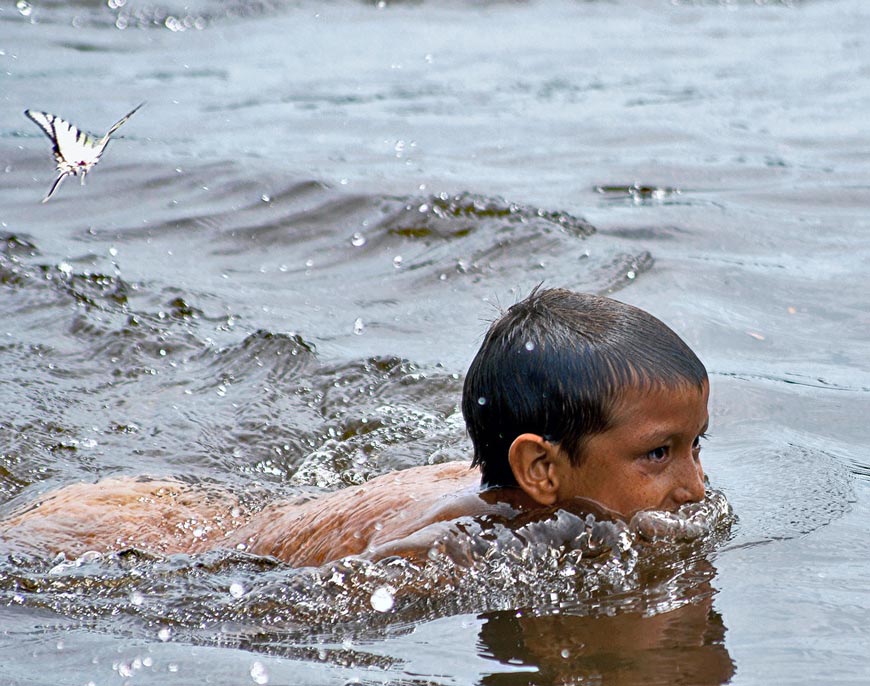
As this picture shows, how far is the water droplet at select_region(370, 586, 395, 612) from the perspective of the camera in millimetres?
3906

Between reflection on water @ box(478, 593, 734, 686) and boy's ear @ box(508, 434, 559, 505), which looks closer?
reflection on water @ box(478, 593, 734, 686)

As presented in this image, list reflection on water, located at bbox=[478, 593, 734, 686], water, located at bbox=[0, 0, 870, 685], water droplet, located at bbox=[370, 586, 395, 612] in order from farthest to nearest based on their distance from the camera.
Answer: water droplet, located at bbox=[370, 586, 395, 612], water, located at bbox=[0, 0, 870, 685], reflection on water, located at bbox=[478, 593, 734, 686]

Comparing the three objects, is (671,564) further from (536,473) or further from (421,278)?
(421,278)

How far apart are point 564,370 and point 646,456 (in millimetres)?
344

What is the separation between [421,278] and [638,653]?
4.35 m

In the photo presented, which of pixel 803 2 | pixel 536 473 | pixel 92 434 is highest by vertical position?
pixel 803 2

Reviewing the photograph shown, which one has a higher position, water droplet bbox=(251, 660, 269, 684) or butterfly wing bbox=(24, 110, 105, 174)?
butterfly wing bbox=(24, 110, 105, 174)

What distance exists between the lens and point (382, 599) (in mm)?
3916

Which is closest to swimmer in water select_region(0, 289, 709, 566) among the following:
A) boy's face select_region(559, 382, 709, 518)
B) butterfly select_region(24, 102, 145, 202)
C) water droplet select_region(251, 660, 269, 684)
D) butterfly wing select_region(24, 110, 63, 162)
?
boy's face select_region(559, 382, 709, 518)

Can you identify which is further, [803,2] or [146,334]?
[803,2]

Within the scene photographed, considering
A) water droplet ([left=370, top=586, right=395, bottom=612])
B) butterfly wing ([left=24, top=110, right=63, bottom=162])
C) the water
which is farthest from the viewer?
butterfly wing ([left=24, top=110, right=63, bottom=162])

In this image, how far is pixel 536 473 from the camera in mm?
4023

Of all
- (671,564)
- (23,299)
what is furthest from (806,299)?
(23,299)

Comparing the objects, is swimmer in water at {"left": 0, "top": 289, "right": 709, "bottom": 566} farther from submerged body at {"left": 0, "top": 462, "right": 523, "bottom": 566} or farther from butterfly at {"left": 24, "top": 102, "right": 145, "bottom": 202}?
butterfly at {"left": 24, "top": 102, "right": 145, "bottom": 202}
